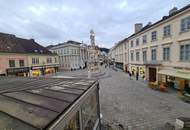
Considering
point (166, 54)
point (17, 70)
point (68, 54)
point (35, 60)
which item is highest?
point (68, 54)

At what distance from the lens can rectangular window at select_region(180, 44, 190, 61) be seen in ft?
37.9

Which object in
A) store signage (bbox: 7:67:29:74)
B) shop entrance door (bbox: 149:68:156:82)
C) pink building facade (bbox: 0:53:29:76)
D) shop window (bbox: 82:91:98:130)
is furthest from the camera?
store signage (bbox: 7:67:29:74)

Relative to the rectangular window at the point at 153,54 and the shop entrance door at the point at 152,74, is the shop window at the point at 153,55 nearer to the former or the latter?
the rectangular window at the point at 153,54

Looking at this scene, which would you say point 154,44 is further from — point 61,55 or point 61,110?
point 61,55

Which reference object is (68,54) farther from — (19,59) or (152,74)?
(152,74)

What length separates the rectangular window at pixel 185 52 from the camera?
1156 centimetres

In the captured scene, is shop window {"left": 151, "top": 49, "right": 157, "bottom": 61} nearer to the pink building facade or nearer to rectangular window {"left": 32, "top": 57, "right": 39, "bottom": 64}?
the pink building facade

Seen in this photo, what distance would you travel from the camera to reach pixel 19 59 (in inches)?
905

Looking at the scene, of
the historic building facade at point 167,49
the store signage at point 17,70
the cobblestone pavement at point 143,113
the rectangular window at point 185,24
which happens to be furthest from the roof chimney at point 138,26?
the store signage at point 17,70

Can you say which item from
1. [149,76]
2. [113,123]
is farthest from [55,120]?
[149,76]

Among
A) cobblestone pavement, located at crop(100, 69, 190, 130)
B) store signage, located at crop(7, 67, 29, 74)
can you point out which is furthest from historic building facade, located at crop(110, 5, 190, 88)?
store signage, located at crop(7, 67, 29, 74)

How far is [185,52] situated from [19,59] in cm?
2897

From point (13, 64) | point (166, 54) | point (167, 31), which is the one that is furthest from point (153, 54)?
point (13, 64)

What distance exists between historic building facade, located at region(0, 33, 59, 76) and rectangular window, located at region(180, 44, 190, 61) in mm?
28227
